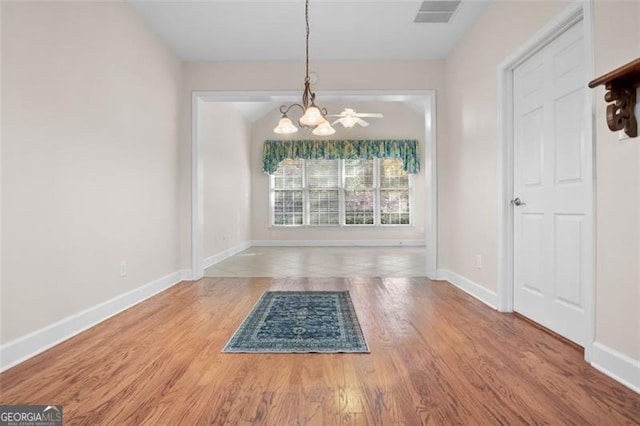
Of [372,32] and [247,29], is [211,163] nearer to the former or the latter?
[247,29]

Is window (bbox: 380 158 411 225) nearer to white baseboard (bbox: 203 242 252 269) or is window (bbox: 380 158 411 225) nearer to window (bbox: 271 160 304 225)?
window (bbox: 271 160 304 225)

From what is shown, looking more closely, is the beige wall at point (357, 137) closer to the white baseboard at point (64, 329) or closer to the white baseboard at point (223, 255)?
the white baseboard at point (223, 255)

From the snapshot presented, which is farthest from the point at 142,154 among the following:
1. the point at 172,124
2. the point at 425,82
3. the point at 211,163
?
the point at 425,82

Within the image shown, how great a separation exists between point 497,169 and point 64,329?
3494 mm

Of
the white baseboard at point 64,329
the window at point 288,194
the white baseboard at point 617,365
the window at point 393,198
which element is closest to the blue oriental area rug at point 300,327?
the white baseboard at point 64,329

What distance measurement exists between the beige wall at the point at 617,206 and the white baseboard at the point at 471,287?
1.19 metres

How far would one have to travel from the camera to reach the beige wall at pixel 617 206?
1568 mm

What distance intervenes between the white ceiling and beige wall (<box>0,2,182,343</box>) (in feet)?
1.38

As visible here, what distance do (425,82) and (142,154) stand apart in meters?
3.35

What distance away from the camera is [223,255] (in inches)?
237

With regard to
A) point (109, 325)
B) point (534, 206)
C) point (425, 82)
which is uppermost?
point (425, 82)

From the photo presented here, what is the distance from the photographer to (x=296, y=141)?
8.34 metres
